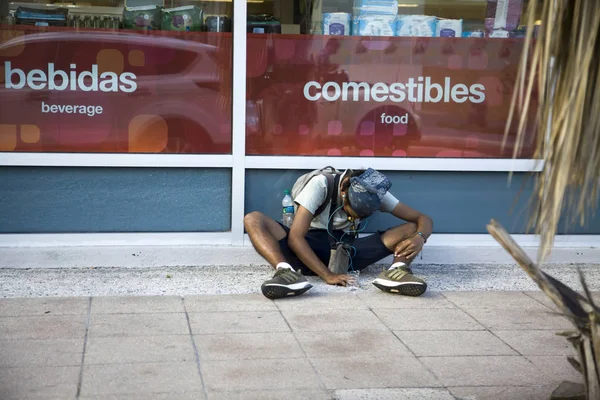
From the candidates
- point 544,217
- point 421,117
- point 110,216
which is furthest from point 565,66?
point 110,216

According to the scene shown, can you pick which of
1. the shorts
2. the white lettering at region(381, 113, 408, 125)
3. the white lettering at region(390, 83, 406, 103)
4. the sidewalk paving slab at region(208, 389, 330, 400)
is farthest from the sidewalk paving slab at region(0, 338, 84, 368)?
the white lettering at region(390, 83, 406, 103)

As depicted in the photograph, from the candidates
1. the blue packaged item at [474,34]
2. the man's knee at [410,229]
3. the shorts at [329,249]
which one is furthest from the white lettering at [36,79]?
the blue packaged item at [474,34]

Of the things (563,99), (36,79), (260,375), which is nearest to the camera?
(563,99)

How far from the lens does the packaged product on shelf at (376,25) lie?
6.49 meters

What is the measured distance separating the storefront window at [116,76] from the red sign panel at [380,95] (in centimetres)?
31

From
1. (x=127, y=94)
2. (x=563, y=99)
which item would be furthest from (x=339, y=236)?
(x=563, y=99)

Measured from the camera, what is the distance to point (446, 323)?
5.21 metres

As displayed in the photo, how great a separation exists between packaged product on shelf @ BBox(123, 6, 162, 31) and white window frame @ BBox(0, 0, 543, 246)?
1.93 feet

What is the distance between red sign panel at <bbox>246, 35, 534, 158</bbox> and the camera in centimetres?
644

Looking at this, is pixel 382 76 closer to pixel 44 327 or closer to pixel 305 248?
pixel 305 248

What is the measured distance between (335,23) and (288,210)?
1.52m

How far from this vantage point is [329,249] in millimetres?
6004

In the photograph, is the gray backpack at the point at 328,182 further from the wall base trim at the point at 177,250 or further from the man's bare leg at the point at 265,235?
the wall base trim at the point at 177,250

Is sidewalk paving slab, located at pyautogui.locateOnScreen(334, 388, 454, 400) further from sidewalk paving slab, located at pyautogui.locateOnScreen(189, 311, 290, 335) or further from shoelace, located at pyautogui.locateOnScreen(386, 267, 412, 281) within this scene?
shoelace, located at pyautogui.locateOnScreen(386, 267, 412, 281)
